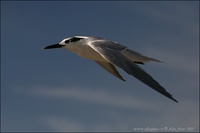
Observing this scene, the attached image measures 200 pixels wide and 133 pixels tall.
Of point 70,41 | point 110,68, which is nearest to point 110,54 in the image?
point 70,41

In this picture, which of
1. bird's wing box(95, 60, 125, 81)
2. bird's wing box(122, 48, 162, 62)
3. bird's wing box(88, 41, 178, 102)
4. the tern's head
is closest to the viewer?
bird's wing box(88, 41, 178, 102)

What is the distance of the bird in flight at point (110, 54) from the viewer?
25.6 ft

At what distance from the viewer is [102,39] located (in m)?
10.4

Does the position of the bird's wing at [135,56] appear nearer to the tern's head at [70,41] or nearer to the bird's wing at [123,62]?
the bird's wing at [123,62]

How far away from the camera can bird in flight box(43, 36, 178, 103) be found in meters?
7.81

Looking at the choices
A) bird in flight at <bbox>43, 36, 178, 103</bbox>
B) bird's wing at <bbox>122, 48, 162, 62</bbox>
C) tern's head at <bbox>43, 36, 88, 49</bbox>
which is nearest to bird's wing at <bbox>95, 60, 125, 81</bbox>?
bird in flight at <bbox>43, 36, 178, 103</bbox>

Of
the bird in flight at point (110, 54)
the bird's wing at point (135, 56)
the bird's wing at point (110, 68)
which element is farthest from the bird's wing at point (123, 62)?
the bird's wing at point (110, 68)

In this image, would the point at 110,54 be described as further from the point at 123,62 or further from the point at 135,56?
the point at 135,56

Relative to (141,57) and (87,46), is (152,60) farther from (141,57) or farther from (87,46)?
(87,46)

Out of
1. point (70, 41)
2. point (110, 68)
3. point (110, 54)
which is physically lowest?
point (110, 68)

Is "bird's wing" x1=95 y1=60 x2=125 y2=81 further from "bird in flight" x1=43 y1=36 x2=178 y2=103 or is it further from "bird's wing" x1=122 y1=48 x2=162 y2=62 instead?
"bird's wing" x1=122 y1=48 x2=162 y2=62

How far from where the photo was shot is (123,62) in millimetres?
8375

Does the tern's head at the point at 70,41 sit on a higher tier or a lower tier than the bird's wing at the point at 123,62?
higher

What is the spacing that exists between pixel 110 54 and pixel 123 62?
0.58 meters
